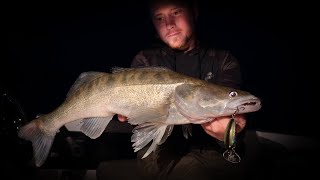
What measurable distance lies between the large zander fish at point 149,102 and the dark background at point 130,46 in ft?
11.4

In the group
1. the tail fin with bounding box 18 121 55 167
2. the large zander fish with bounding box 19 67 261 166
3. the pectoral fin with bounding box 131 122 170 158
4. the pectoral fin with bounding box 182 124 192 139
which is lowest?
the tail fin with bounding box 18 121 55 167

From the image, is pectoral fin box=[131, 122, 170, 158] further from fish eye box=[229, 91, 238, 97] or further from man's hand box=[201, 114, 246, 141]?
fish eye box=[229, 91, 238, 97]

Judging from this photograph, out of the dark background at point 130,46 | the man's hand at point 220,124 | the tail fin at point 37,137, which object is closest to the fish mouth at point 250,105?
the man's hand at point 220,124

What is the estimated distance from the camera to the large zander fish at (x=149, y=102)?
187cm

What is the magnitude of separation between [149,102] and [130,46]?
4.74 meters

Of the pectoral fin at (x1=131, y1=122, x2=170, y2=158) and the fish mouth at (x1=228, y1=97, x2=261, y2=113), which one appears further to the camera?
the pectoral fin at (x1=131, y1=122, x2=170, y2=158)

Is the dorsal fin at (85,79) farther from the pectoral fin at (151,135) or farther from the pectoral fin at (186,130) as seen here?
the pectoral fin at (186,130)

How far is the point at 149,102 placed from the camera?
79.7 inches

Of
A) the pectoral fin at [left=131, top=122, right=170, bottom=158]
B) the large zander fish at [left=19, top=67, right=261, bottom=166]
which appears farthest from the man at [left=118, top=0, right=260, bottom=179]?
the pectoral fin at [left=131, top=122, right=170, bottom=158]

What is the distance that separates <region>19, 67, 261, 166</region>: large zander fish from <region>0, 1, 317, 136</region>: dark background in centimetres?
348

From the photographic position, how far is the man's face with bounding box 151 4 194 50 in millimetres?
2963

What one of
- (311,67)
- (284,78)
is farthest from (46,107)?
(311,67)

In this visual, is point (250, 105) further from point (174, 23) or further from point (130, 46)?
point (130, 46)

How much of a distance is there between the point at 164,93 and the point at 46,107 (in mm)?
4325
